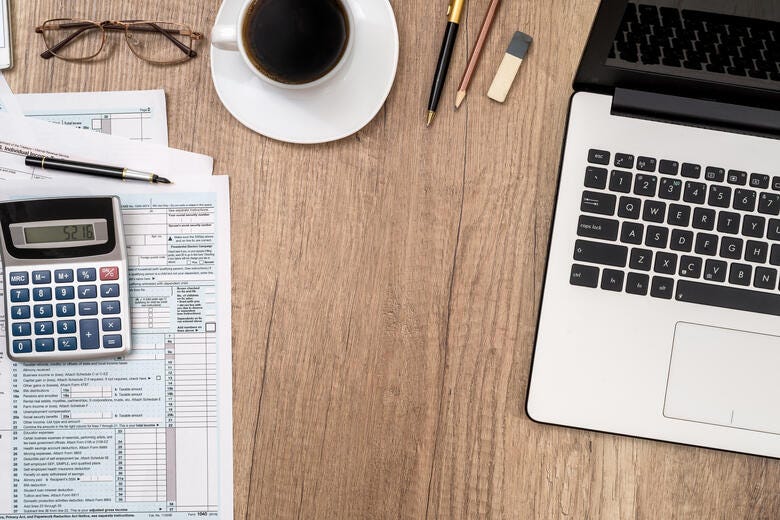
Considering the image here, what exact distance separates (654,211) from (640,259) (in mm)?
46

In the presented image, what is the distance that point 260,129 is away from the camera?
578mm

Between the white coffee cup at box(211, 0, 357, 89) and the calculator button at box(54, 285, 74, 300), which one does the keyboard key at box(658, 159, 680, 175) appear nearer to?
the white coffee cup at box(211, 0, 357, 89)

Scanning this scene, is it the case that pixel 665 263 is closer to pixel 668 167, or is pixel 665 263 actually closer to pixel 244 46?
pixel 668 167

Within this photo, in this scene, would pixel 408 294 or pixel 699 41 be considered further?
pixel 408 294

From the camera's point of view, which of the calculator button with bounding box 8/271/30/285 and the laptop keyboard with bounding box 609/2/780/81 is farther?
the calculator button with bounding box 8/271/30/285

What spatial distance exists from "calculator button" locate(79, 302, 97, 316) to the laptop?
16.9 inches

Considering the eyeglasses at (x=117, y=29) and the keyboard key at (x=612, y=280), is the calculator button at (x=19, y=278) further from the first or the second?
the keyboard key at (x=612, y=280)

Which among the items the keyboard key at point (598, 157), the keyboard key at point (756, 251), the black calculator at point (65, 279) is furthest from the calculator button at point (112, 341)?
the keyboard key at point (756, 251)

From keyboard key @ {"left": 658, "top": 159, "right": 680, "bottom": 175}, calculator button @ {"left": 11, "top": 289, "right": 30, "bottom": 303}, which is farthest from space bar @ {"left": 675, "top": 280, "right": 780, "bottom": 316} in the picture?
calculator button @ {"left": 11, "top": 289, "right": 30, "bottom": 303}

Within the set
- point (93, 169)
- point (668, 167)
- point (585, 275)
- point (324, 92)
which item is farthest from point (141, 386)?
point (668, 167)

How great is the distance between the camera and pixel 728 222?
0.56 metres

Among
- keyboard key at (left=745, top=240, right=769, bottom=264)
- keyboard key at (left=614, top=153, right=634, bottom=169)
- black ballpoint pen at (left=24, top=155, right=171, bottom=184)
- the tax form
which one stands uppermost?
keyboard key at (left=614, top=153, right=634, bottom=169)

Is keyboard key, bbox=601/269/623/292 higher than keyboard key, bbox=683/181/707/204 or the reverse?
the reverse

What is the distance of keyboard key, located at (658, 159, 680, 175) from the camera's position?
0.56 meters
